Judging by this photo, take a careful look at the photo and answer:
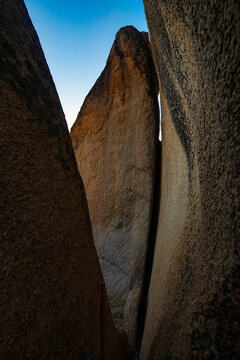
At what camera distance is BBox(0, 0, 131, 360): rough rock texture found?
57 cm

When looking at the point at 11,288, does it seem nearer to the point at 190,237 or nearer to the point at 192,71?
the point at 190,237

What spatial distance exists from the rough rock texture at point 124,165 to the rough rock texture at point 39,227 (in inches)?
37.1

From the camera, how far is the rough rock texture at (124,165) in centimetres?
192

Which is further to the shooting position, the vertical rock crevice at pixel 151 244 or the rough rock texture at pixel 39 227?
the vertical rock crevice at pixel 151 244

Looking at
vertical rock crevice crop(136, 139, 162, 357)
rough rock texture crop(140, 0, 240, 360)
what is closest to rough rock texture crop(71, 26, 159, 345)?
vertical rock crevice crop(136, 139, 162, 357)

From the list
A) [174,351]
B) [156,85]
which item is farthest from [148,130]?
[174,351]

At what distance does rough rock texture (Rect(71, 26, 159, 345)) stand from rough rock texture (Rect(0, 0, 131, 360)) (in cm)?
94

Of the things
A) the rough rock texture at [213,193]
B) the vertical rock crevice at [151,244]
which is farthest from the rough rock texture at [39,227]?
the vertical rock crevice at [151,244]

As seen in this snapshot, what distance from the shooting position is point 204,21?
48 centimetres

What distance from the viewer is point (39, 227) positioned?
67 cm

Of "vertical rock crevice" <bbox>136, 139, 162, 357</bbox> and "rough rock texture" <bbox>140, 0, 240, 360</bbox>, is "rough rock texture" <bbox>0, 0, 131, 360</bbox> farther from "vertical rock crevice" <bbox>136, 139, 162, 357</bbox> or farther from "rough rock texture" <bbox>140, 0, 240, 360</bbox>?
"vertical rock crevice" <bbox>136, 139, 162, 357</bbox>

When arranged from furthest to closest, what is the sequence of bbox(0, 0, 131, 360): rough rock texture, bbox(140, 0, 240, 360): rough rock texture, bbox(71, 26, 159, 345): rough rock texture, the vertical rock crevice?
bbox(71, 26, 159, 345): rough rock texture, the vertical rock crevice, bbox(0, 0, 131, 360): rough rock texture, bbox(140, 0, 240, 360): rough rock texture

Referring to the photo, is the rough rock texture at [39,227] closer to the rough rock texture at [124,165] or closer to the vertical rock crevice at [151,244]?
the vertical rock crevice at [151,244]

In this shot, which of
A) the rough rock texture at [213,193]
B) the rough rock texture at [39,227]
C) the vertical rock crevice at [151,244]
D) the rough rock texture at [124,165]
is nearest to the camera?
the rough rock texture at [213,193]
